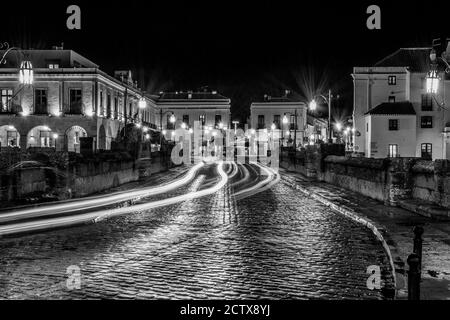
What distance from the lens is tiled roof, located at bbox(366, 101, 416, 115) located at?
190 ft

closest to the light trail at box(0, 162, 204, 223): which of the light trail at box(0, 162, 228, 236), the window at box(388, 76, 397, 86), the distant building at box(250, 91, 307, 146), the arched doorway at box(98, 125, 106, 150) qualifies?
the light trail at box(0, 162, 228, 236)

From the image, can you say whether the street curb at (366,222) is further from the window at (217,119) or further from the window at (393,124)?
the window at (217,119)

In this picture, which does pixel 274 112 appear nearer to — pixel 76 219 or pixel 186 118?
pixel 186 118

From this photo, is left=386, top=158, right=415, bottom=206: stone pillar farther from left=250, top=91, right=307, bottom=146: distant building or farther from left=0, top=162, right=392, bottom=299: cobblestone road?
left=250, top=91, right=307, bottom=146: distant building

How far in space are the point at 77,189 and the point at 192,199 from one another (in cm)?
461

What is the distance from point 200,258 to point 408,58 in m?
59.9

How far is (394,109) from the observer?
58.5 m

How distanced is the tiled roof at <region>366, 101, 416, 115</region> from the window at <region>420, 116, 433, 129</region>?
1564mm

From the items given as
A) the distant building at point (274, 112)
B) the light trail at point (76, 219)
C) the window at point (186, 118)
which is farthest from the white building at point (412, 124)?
the window at point (186, 118)

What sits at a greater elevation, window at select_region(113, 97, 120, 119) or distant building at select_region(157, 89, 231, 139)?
distant building at select_region(157, 89, 231, 139)

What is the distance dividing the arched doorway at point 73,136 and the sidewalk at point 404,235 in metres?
47.2

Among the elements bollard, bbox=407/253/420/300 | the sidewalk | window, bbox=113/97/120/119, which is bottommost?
the sidewalk

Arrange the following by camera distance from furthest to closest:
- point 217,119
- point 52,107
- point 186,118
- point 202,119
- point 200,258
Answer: point 186,118 < point 217,119 < point 202,119 < point 52,107 < point 200,258

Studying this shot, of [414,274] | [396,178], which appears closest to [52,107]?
[396,178]
